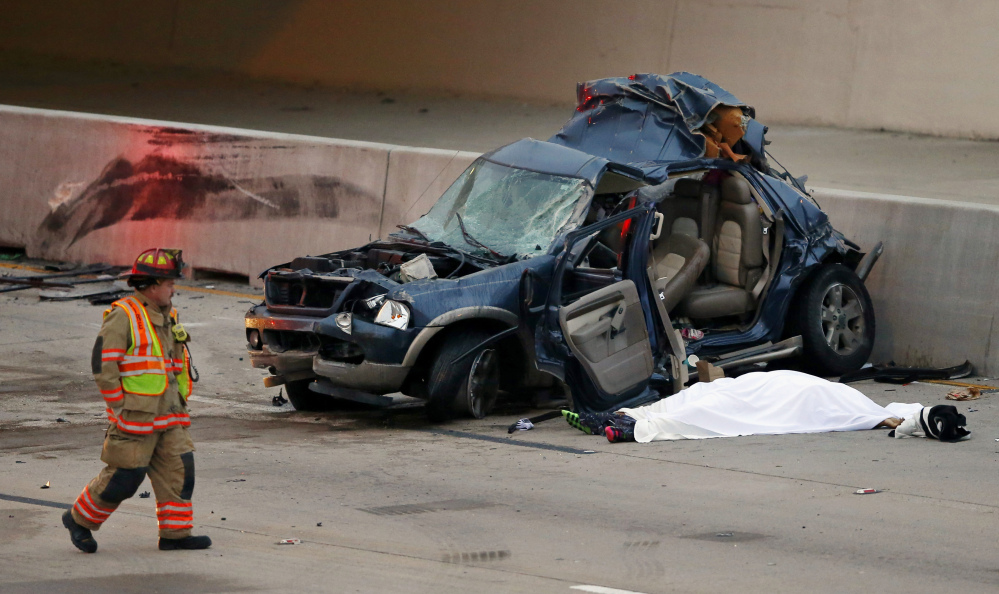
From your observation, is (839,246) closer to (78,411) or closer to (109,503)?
(78,411)

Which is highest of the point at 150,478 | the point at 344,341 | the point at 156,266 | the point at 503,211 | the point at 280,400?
the point at 503,211

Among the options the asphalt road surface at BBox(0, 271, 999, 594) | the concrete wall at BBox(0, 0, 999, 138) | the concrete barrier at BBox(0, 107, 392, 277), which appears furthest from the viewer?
the concrete wall at BBox(0, 0, 999, 138)

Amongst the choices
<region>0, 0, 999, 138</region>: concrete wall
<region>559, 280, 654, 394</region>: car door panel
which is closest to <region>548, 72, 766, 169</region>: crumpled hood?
<region>559, 280, 654, 394</region>: car door panel

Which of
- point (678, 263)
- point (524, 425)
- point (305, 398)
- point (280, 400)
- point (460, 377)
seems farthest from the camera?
point (678, 263)

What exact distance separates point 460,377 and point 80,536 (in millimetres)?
3588

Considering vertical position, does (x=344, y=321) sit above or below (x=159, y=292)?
below

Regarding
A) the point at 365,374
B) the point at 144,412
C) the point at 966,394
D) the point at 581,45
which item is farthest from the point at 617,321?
the point at 581,45

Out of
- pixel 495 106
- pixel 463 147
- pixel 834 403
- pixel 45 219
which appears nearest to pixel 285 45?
pixel 495 106

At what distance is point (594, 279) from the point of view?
10141 millimetres

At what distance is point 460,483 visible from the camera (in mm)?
8367

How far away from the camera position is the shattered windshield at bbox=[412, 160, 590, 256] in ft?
34.3

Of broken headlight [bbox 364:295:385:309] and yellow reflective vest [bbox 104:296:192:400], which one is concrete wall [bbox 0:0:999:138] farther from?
yellow reflective vest [bbox 104:296:192:400]

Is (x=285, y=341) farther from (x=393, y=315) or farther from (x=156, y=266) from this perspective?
(x=156, y=266)

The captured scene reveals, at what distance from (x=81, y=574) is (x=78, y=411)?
427 cm
